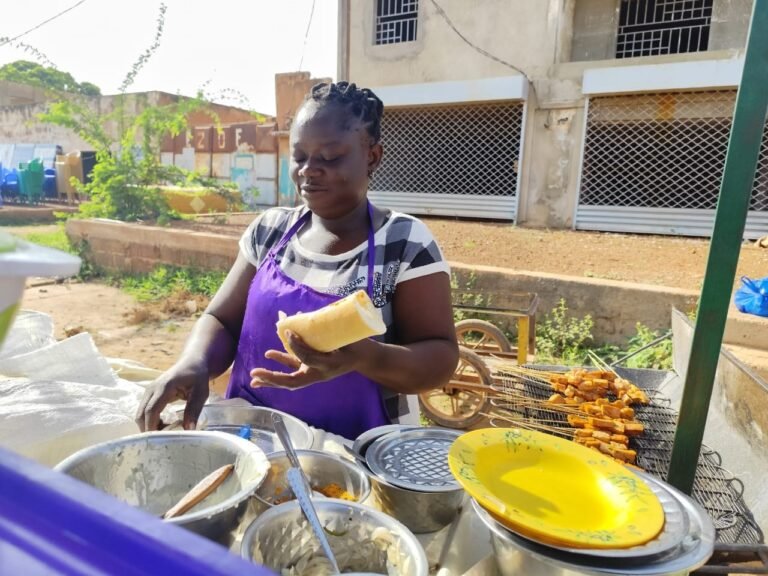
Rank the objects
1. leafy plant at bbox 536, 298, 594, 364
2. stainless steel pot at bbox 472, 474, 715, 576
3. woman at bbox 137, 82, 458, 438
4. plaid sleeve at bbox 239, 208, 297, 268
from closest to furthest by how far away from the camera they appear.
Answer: stainless steel pot at bbox 472, 474, 715, 576 → woman at bbox 137, 82, 458, 438 → plaid sleeve at bbox 239, 208, 297, 268 → leafy plant at bbox 536, 298, 594, 364

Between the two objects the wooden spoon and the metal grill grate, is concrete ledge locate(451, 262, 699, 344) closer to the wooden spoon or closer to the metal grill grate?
the metal grill grate

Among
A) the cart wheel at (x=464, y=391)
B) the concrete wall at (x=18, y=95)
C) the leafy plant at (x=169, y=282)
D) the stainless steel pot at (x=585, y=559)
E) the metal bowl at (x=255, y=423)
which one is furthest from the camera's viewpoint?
the concrete wall at (x=18, y=95)

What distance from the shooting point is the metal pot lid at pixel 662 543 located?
2.56 feet

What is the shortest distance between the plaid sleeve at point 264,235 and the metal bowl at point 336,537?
1099 mm

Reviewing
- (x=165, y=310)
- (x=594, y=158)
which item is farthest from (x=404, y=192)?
(x=165, y=310)

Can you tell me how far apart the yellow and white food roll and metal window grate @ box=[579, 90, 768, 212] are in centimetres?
967

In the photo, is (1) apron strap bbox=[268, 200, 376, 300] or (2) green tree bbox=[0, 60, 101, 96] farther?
(2) green tree bbox=[0, 60, 101, 96]

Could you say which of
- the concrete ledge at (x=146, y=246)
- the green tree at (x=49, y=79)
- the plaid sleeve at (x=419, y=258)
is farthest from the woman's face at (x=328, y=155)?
the green tree at (x=49, y=79)

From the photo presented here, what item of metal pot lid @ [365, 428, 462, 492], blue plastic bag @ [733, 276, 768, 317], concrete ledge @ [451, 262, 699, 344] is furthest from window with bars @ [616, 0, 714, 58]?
metal pot lid @ [365, 428, 462, 492]

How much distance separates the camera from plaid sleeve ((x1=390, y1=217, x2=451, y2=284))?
1.62 metres

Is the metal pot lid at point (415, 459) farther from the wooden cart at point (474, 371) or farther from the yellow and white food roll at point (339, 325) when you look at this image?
the wooden cart at point (474, 371)

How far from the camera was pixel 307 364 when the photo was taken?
3.80 ft

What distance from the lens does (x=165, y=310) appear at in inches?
266

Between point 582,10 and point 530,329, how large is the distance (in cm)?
854
